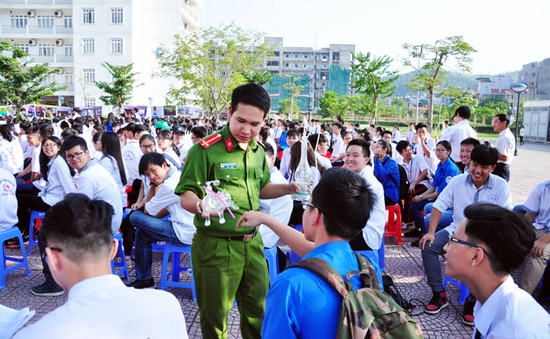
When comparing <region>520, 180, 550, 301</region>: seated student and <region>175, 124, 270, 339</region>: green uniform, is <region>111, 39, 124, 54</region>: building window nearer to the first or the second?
<region>520, 180, 550, 301</region>: seated student

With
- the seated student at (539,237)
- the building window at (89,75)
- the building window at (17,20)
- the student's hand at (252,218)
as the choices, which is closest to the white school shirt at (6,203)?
the student's hand at (252,218)

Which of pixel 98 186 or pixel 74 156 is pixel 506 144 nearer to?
pixel 98 186

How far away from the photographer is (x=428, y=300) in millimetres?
3986

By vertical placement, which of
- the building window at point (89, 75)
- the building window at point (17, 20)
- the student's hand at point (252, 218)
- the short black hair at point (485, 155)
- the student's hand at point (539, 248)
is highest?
Answer: the building window at point (17, 20)

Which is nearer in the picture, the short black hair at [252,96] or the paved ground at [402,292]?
the short black hair at [252,96]

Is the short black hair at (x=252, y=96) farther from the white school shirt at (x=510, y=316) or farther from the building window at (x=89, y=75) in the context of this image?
the building window at (x=89, y=75)

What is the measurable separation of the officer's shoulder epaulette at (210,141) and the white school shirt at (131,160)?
12.7ft

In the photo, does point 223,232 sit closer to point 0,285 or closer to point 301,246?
point 301,246

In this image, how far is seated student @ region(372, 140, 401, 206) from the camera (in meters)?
5.66

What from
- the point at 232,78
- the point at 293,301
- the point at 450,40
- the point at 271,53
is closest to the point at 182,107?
the point at 232,78

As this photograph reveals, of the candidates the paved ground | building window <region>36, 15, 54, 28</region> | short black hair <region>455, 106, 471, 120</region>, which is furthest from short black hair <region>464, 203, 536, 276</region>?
building window <region>36, 15, 54, 28</region>

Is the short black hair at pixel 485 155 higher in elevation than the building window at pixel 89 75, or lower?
lower

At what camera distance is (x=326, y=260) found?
1.45 m

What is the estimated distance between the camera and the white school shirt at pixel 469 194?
12.5 ft
